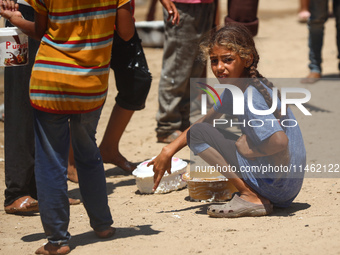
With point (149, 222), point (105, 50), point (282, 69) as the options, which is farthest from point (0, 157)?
point (282, 69)

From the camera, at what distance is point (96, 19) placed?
9.49 ft

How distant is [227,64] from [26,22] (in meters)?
1.16

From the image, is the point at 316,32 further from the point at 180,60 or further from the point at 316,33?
the point at 180,60

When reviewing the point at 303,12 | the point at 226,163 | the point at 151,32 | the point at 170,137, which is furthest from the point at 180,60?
the point at 303,12

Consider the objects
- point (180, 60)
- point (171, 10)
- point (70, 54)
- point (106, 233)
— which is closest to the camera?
point (70, 54)

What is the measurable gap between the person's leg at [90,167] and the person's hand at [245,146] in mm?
823

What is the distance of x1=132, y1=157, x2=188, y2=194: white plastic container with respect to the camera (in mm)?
4109

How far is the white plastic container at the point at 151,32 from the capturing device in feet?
27.7

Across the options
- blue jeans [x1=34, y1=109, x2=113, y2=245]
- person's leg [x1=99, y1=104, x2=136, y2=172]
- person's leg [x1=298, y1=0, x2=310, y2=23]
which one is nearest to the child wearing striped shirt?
blue jeans [x1=34, y1=109, x2=113, y2=245]

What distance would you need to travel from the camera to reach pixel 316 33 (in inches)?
284

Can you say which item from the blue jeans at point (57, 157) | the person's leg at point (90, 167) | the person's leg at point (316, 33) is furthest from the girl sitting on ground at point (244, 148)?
the person's leg at point (316, 33)

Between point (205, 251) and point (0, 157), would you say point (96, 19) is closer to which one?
point (205, 251)

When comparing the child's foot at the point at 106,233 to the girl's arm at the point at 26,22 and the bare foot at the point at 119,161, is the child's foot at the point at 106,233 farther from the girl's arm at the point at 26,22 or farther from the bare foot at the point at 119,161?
the bare foot at the point at 119,161

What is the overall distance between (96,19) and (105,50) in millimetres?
158
